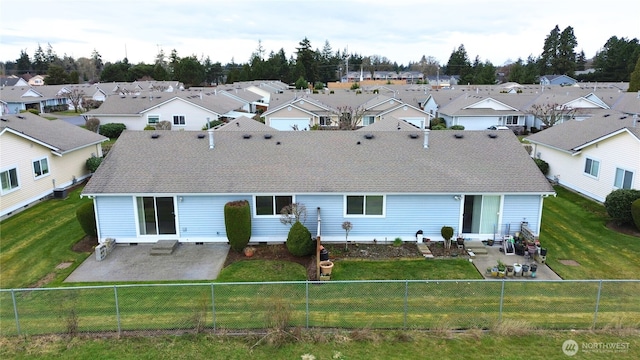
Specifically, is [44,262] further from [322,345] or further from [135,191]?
[322,345]

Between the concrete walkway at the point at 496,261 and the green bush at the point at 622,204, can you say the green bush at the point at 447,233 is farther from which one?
the green bush at the point at 622,204

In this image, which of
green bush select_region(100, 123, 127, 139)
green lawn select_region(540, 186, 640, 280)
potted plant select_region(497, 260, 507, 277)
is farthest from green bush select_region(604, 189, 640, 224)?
green bush select_region(100, 123, 127, 139)

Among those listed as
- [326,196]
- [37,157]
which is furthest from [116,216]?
[37,157]

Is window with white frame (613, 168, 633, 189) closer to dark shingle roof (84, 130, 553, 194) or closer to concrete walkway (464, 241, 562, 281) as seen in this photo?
dark shingle roof (84, 130, 553, 194)

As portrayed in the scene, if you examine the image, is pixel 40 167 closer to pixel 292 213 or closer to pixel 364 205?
pixel 292 213

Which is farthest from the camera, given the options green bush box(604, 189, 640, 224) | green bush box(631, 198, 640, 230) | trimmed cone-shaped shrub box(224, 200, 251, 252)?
green bush box(604, 189, 640, 224)
